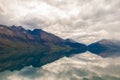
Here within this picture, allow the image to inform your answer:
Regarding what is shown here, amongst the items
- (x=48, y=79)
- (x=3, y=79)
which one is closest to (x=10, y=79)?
(x=3, y=79)

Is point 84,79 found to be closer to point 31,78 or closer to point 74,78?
point 74,78

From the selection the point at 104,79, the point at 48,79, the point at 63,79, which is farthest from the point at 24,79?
the point at 104,79

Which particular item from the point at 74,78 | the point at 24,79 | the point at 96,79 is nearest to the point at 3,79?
the point at 24,79

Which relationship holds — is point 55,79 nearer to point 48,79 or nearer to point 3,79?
point 48,79

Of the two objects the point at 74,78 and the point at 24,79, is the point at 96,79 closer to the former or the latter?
the point at 74,78

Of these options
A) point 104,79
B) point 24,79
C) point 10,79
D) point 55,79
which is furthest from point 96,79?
point 10,79

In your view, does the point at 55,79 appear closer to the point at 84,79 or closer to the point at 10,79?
the point at 84,79
